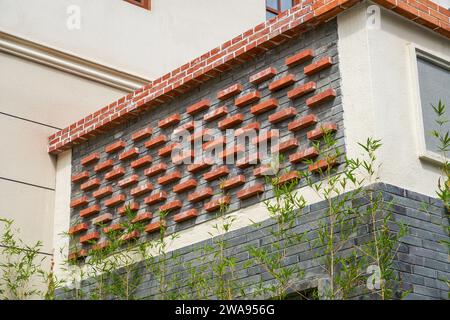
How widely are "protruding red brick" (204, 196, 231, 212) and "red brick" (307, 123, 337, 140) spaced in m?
0.93

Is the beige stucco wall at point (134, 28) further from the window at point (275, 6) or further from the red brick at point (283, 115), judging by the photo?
the red brick at point (283, 115)

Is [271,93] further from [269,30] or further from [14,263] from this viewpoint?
[14,263]

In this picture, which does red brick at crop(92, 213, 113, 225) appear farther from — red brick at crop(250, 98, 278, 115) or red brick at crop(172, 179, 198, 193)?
red brick at crop(250, 98, 278, 115)

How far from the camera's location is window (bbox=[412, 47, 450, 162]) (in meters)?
6.61

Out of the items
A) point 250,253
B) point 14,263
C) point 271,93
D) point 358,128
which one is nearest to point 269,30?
point 271,93

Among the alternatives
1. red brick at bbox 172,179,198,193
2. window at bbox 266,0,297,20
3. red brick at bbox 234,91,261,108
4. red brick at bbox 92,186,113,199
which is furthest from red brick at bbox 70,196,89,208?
window at bbox 266,0,297,20

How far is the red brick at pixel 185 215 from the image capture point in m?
7.48

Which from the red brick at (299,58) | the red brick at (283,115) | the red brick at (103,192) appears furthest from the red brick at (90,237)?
the red brick at (299,58)

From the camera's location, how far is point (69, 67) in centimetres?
941

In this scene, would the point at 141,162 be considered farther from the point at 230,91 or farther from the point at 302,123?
the point at 302,123

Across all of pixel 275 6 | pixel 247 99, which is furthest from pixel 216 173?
pixel 275 6

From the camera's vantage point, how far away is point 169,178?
7766 mm

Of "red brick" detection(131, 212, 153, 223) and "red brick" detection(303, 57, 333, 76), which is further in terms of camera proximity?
"red brick" detection(131, 212, 153, 223)
